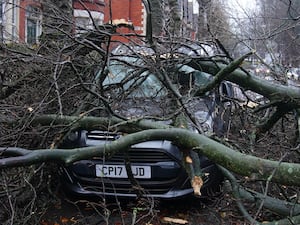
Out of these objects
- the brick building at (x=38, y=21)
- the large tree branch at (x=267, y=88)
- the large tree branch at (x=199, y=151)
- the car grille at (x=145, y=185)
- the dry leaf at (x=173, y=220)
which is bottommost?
the dry leaf at (x=173, y=220)

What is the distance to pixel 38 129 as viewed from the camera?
12.7 feet

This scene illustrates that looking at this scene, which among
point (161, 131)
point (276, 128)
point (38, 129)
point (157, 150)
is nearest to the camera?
point (161, 131)

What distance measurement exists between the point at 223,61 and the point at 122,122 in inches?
55.9

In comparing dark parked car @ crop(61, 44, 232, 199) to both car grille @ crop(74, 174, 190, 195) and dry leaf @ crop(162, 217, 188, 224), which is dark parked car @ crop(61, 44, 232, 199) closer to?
car grille @ crop(74, 174, 190, 195)

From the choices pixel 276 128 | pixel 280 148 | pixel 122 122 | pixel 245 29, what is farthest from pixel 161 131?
pixel 245 29

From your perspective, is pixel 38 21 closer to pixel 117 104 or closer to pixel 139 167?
pixel 117 104

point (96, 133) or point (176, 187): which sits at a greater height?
point (96, 133)

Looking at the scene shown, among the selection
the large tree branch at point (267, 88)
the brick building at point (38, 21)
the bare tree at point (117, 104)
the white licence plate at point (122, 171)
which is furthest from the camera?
the brick building at point (38, 21)

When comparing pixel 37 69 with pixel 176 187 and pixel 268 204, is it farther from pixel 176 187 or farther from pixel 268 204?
pixel 268 204

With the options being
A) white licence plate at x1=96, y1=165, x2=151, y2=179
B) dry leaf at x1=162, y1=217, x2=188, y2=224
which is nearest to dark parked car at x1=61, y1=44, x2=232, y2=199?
white licence plate at x1=96, y1=165, x2=151, y2=179

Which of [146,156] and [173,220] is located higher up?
[146,156]

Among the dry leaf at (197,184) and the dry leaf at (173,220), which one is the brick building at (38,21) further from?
the dry leaf at (173,220)

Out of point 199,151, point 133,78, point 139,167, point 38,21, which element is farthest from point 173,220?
point 38,21

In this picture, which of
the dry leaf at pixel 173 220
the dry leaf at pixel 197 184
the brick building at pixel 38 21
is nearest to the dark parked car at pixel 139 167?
the dry leaf at pixel 173 220
